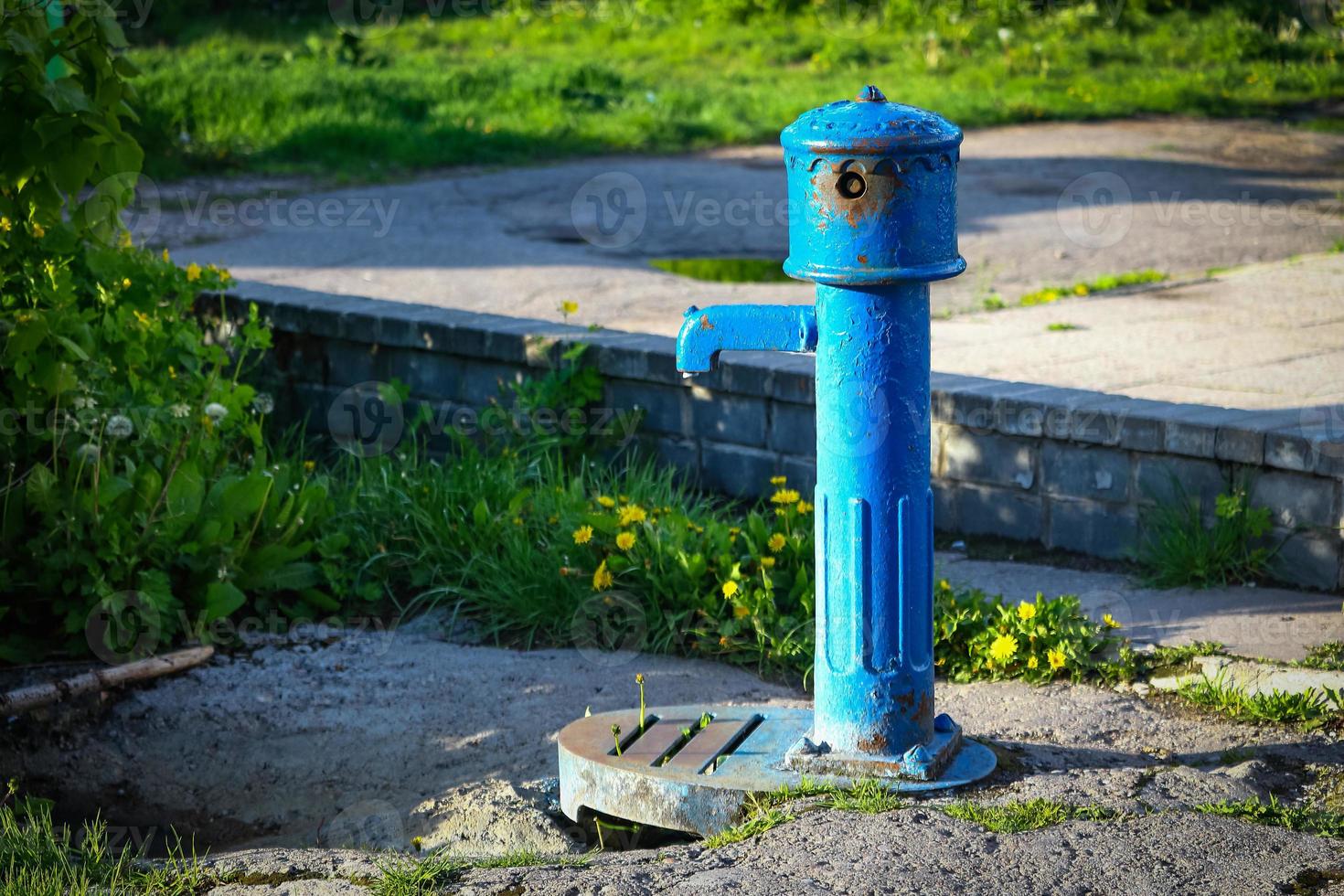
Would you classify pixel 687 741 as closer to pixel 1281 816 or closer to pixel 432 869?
pixel 432 869

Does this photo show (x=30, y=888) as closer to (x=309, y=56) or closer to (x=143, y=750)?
(x=143, y=750)


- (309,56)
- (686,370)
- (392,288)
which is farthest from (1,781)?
(309,56)

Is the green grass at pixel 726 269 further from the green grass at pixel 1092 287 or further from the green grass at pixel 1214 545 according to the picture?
the green grass at pixel 1214 545

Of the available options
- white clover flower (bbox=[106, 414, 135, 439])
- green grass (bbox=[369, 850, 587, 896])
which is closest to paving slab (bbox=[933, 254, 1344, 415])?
white clover flower (bbox=[106, 414, 135, 439])

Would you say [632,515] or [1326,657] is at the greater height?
[632,515]

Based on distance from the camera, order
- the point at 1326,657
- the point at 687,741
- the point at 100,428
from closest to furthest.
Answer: the point at 687,741 < the point at 1326,657 < the point at 100,428

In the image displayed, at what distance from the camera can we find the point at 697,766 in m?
2.89

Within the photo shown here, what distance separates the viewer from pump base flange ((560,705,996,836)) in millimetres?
2803

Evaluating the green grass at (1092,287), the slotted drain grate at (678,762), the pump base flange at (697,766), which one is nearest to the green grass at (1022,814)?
the pump base flange at (697,766)

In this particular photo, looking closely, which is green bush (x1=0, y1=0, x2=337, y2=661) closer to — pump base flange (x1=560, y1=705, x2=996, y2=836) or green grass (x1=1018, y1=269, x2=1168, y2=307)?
pump base flange (x1=560, y1=705, x2=996, y2=836)

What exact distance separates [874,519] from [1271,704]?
3.73ft

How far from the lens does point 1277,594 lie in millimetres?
3969

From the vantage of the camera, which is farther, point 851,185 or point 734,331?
point 734,331

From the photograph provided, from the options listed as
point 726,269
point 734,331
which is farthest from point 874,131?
point 726,269
